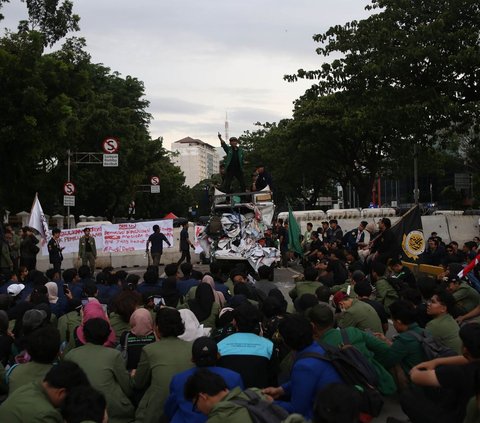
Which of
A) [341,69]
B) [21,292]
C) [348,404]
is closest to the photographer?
[348,404]

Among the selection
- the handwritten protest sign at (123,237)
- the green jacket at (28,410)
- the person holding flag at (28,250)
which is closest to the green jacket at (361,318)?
the green jacket at (28,410)

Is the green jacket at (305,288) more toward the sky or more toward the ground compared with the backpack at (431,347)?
more toward the sky

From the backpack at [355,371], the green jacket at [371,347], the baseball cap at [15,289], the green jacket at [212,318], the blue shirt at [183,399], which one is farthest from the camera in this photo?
the baseball cap at [15,289]

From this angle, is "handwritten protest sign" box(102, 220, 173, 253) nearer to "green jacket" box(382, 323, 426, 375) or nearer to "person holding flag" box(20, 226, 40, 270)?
"person holding flag" box(20, 226, 40, 270)

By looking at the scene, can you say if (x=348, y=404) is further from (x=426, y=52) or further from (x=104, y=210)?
(x=104, y=210)

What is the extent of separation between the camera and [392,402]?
6281mm

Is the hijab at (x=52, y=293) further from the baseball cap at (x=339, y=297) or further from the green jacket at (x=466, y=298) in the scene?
the green jacket at (x=466, y=298)

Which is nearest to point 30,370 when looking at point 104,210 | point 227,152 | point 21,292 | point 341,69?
point 21,292

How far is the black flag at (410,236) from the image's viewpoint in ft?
45.7

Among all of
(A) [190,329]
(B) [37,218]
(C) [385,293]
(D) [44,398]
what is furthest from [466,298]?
(B) [37,218]

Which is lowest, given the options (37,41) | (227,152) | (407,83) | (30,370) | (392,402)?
(392,402)

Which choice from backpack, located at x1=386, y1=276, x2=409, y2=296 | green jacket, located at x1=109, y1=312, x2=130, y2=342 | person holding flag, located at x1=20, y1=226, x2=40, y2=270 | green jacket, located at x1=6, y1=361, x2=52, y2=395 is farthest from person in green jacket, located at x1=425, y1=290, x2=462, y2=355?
person holding flag, located at x1=20, y1=226, x2=40, y2=270

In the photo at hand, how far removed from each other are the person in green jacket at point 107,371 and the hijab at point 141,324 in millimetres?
581

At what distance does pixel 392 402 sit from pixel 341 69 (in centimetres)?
1585
